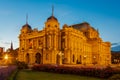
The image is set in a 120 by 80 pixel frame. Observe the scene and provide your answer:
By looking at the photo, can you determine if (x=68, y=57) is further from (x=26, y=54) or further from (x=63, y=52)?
(x=26, y=54)

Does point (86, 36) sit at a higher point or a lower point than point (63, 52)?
higher

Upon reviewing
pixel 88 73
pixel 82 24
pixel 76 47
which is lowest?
pixel 88 73

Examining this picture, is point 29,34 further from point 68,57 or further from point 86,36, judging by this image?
point 86,36

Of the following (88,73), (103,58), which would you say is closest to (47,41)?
(103,58)

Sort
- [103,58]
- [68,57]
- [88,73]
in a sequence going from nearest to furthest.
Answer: [88,73]
[68,57]
[103,58]

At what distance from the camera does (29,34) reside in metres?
75.7

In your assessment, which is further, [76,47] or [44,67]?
[76,47]

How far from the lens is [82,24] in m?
92.1

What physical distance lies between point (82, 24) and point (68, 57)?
28795 millimetres

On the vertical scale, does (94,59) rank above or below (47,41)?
below

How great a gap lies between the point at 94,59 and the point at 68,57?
23.5 m

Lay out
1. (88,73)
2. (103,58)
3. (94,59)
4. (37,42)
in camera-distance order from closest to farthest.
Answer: (88,73) < (37,42) < (94,59) < (103,58)

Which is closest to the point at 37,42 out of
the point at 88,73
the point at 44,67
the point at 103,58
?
the point at 103,58

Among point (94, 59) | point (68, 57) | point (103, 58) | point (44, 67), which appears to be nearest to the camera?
point (44, 67)
